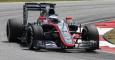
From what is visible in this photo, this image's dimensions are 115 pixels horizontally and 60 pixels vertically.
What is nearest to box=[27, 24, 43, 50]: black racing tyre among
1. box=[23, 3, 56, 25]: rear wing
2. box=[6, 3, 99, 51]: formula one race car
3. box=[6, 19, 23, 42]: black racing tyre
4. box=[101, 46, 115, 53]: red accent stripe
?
box=[6, 3, 99, 51]: formula one race car

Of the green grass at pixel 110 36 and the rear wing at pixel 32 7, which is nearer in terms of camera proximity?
the rear wing at pixel 32 7

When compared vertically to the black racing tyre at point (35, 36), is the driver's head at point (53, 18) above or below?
above

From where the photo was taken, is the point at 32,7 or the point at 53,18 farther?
Answer: the point at 32,7

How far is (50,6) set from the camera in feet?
61.4

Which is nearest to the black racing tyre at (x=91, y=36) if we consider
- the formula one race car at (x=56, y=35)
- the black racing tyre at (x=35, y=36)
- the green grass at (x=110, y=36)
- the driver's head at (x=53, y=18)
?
the formula one race car at (x=56, y=35)

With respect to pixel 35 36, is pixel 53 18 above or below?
above

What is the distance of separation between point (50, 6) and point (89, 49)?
3.24 meters

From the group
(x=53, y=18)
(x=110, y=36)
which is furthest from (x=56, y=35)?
(x=110, y=36)

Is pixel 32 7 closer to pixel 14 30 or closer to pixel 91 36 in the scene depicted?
pixel 14 30

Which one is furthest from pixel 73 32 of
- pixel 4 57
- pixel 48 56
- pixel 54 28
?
pixel 4 57

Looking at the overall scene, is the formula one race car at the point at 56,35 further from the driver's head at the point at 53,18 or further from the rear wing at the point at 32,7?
the rear wing at the point at 32,7

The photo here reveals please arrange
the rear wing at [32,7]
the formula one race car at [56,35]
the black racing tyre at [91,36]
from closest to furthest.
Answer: the formula one race car at [56,35], the black racing tyre at [91,36], the rear wing at [32,7]

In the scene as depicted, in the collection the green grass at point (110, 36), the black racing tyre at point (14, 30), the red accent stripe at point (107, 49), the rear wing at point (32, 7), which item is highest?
the rear wing at point (32, 7)

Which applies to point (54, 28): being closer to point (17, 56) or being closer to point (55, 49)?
point (55, 49)
